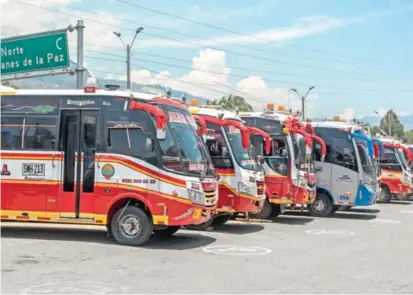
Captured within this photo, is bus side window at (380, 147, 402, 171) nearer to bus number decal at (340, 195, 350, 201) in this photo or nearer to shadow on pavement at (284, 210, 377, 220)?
shadow on pavement at (284, 210, 377, 220)

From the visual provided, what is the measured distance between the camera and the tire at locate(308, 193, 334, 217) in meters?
18.6

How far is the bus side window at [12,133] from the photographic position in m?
11.9

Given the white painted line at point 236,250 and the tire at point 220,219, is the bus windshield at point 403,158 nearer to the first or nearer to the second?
the tire at point 220,219

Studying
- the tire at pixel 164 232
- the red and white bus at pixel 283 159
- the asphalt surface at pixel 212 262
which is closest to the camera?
the asphalt surface at pixel 212 262

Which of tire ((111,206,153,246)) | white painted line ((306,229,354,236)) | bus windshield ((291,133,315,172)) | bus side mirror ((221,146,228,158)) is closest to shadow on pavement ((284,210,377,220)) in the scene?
bus windshield ((291,133,315,172))

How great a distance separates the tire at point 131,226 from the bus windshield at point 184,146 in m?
1.11

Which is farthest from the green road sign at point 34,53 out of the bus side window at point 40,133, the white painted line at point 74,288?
the white painted line at point 74,288

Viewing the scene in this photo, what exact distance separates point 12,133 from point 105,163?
2.20m

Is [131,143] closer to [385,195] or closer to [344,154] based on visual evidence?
[344,154]

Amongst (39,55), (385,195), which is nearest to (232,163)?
(39,55)

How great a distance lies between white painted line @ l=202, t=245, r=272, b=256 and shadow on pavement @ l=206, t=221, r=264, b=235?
7.83 ft

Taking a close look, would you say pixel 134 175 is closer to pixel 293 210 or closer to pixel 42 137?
pixel 42 137

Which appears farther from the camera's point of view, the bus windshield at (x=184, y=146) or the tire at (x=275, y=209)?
the tire at (x=275, y=209)

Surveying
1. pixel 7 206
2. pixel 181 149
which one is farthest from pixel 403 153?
pixel 7 206
